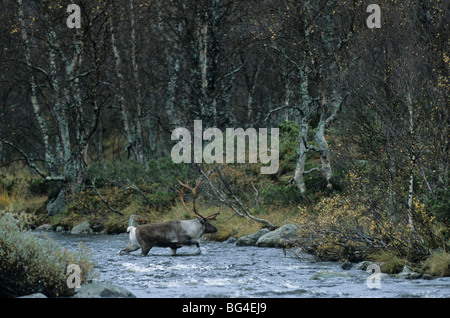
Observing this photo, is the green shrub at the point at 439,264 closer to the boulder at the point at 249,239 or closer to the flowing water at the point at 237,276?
the flowing water at the point at 237,276

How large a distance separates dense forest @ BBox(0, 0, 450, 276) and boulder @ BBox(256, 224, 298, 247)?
58cm

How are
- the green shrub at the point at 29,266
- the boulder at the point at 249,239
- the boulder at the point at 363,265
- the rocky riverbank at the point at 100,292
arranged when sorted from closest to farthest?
1. the rocky riverbank at the point at 100,292
2. the green shrub at the point at 29,266
3. the boulder at the point at 363,265
4. the boulder at the point at 249,239

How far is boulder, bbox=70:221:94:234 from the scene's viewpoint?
23.4m

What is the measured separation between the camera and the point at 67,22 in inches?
1009

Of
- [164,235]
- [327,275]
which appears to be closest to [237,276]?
[327,275]

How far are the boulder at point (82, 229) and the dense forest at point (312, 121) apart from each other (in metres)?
1.18

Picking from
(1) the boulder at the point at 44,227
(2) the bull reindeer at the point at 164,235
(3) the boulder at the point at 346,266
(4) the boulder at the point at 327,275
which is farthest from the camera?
(1) the boulder at the point at 44,227

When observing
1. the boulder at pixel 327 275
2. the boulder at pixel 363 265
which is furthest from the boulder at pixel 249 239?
the boulder at pixel 327 275

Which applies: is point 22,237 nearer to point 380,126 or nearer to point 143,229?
point 143,229

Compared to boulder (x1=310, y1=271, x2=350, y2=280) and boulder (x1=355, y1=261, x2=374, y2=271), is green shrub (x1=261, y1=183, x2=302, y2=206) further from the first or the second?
boulder (x1=310, y1=271, x2=350, y2=280)

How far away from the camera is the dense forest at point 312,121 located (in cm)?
1330
